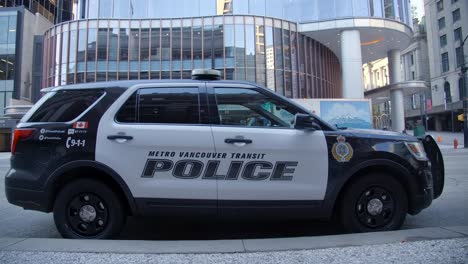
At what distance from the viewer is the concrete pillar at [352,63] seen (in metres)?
37.0

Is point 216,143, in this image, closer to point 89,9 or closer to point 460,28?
point 89,9

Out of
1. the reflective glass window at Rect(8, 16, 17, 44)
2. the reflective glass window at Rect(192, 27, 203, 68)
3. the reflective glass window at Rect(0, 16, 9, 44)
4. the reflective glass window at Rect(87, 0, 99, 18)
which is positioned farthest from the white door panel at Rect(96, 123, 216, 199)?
the reflective glass window at Rect(0, 16, 9, 44)

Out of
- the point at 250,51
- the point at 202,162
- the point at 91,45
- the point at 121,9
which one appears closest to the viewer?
the point at 202,162

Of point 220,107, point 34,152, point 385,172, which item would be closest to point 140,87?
point 220,107

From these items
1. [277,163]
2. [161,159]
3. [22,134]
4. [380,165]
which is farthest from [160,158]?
[380,165]

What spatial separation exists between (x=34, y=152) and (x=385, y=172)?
4.09 metres

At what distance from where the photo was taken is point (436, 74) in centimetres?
7644

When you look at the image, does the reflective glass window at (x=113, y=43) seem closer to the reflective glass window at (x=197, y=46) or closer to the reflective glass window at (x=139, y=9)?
the reflective glass window at (x=139, y=9)

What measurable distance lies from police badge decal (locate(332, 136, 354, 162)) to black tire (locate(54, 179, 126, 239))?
2.50 m

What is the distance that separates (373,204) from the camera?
4543mm

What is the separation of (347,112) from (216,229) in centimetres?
2918

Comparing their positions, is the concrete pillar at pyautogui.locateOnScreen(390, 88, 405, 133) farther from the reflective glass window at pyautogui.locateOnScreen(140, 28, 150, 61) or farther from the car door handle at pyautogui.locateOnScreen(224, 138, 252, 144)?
the car door handle at pyautogui.locateOnScreen(224, 138, 252, 144)

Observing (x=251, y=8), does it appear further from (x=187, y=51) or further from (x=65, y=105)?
(x=65, y=105)

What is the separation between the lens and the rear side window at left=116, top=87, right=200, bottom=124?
14.8 ft
